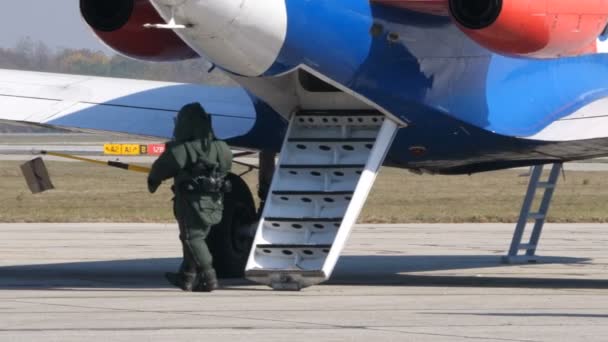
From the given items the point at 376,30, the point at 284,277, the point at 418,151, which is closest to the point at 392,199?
the point at 418,151

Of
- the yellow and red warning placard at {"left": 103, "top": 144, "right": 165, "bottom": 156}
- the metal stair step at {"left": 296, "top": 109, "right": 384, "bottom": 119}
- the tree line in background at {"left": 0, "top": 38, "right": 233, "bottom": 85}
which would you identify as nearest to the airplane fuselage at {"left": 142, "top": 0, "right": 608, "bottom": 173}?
the metal stair step at {"left": 296, "top": 109, "right": 384, "bottom": 119}

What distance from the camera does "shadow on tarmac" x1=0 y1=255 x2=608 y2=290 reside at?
19500 millimetres

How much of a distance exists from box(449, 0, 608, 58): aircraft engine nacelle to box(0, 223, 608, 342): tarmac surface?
9.34 ft

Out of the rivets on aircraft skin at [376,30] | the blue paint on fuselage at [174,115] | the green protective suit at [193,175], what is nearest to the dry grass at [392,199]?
the blue paint on fuselage at [174,115]

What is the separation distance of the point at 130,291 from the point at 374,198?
30.4 m

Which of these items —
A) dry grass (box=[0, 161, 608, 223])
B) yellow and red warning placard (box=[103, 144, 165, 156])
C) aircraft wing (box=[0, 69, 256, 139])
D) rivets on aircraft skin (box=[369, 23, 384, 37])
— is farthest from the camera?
yellow and red warning placard (box=[103, 144, 165, 156])

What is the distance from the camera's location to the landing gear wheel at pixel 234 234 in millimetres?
20078

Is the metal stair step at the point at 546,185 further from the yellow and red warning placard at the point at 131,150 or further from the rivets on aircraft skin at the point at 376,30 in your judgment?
the yellow and red warning placard at the point at 131,150

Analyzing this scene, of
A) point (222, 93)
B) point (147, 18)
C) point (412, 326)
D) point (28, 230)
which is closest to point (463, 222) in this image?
point (28, 230)

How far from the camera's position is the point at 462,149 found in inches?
778

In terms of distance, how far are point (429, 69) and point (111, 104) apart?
16.5 ft

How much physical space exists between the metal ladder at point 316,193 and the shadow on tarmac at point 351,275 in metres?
1.49

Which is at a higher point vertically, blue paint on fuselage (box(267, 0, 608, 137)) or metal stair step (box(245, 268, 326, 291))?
blue paint on fuselage (box(267, 0, 608, 137))

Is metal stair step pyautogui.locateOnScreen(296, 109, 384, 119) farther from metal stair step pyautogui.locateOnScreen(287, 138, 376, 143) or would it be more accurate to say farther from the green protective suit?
the green protective suit
